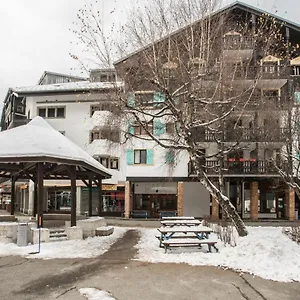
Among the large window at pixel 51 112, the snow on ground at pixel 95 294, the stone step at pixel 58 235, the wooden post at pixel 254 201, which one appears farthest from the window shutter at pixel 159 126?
the large window at pixel 51 112

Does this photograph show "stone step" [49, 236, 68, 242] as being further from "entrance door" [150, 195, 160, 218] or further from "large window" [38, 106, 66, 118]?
"large window" [38, 106, 66, 118]

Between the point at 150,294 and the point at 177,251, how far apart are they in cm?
449

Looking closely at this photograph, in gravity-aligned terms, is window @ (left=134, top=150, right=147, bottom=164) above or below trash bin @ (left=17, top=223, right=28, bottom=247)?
above

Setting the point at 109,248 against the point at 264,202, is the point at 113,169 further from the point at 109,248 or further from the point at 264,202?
the point at 109,248

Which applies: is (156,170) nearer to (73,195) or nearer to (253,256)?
(73,195)

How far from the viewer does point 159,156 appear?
3097 cm

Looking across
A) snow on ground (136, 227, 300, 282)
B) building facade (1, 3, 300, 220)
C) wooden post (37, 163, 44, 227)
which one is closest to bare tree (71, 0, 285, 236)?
snow on ground (136, 227, 300, 282)

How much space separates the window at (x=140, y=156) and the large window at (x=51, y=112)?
909cm

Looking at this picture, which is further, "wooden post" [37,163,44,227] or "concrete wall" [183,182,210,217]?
"concrete wall" [183,182,210,217]

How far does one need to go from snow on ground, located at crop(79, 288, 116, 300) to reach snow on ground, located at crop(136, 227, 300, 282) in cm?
313

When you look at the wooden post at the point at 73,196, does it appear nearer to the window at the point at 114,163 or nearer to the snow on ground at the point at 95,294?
the snow on ground at the point at 95,294

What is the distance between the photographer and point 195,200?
1224 inches

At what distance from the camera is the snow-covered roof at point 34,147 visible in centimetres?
1328

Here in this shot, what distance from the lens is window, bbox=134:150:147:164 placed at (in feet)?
103
